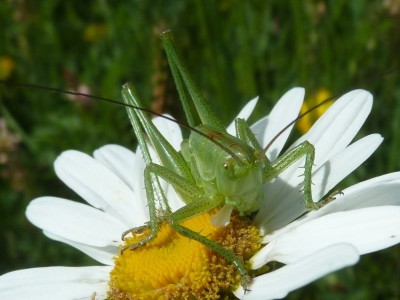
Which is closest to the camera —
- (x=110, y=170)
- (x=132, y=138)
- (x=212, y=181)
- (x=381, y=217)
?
(x=381, y=217)

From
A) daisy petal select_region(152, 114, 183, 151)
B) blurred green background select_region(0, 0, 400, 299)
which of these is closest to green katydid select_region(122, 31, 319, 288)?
daisy petal select_region(152, 114, 183, 151)

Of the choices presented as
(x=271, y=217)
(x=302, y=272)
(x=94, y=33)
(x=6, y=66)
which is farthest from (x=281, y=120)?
(x=6, y=66)

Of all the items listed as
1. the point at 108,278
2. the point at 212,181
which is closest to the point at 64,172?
the point at 108,278

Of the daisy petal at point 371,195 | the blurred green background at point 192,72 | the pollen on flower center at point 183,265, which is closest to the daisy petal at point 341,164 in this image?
the daisy petal at point 371,195

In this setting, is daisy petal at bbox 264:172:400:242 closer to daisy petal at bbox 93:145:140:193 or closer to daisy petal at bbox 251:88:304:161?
daisy petal at bbox 251:88:304:161

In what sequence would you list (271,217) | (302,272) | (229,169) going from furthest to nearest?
1. (271,217)
2. (229,169)
3. (302,272)

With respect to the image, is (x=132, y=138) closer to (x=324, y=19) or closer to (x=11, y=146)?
(x=11, y=146)

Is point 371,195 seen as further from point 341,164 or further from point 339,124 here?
point 339,124
